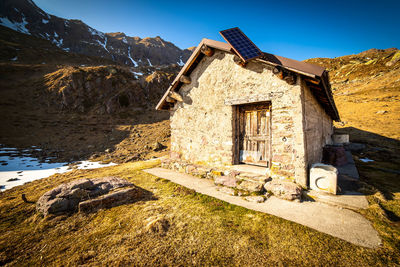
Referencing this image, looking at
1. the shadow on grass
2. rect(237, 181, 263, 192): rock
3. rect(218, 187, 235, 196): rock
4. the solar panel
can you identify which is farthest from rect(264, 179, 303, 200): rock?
the solar panel

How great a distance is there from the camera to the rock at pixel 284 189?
3936 millimetres

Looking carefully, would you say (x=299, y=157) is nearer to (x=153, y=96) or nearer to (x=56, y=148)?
(x=56, y=148)

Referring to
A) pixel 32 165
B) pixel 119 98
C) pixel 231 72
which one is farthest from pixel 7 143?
pixel 231 72

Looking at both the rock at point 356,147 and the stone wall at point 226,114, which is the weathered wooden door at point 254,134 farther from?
the rock at point 356,147

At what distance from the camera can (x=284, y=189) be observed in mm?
4094

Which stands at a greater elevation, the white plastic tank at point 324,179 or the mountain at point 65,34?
the mountain at point 65,34

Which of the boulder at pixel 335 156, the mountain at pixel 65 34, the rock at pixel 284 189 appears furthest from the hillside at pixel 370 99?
the mountain at pixel 65 34

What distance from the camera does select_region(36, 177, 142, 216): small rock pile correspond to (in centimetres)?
368

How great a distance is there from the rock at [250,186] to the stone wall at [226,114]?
63 cm

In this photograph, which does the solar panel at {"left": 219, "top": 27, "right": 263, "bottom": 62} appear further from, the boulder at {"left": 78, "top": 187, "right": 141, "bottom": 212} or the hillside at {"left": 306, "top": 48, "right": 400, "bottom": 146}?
the hillside at {"left": 306, "top": 48, "right": 400, "bottom": 146}

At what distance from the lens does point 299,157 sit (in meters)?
4.28

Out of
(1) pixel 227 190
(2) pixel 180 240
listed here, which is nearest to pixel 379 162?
(1) pixel 227 190

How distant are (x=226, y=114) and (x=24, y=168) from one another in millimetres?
13095

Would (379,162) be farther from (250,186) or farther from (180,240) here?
(180,240)
